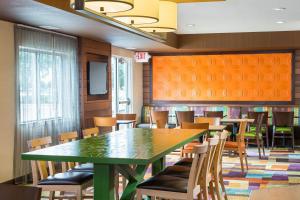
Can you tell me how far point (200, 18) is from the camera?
9.20 meters

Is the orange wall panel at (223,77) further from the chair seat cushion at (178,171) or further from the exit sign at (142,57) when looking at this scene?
the chair seat cushion at (178,171)

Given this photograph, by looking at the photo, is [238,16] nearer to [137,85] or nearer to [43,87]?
[43,87]

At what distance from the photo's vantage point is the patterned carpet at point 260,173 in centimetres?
686

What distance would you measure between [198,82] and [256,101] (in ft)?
5.41

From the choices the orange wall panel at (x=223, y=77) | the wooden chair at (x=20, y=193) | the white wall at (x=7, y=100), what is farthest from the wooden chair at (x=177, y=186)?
the orange wall panel at (x=223, y=77)

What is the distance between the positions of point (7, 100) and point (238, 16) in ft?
14.9

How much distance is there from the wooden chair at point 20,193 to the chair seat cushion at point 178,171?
8.62ft

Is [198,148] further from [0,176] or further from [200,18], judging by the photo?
[200,18]

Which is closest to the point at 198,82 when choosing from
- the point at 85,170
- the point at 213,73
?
the point at 213,73

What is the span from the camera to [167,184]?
166 inches

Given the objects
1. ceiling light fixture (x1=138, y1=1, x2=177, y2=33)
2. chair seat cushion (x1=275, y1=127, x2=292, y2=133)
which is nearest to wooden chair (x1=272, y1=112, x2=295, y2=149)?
chair seat cushion (x1=275, y1=127, x2=292, y2=133)

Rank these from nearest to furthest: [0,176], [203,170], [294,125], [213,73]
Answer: [203,170] < [0,176] < [294,125] < [213,73]

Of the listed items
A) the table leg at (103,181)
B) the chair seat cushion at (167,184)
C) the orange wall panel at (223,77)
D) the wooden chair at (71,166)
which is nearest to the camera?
the table leg at (103,181)

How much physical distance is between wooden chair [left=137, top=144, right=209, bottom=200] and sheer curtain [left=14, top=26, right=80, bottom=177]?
3.65 meters
